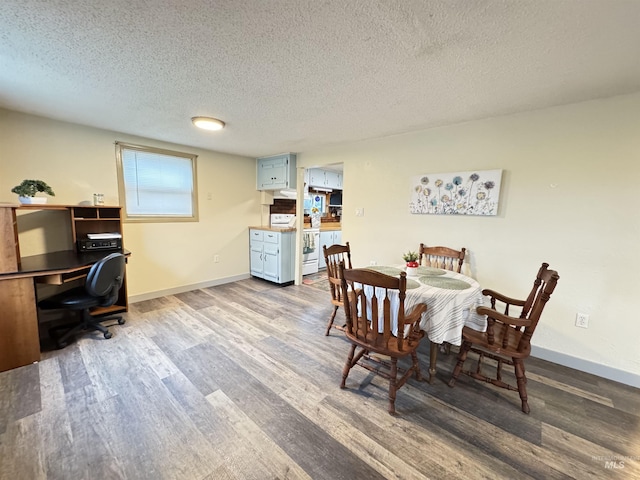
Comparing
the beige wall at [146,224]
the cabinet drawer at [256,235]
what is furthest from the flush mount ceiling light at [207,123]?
the cabinet drawer at [256,235]

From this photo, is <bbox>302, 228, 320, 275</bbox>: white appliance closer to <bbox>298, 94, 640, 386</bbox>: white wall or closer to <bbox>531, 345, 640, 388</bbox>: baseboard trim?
<bbox>298, 94, 640, 386</bbox>: white wall

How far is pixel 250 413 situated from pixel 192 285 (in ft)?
9.44

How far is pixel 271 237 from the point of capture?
431cm

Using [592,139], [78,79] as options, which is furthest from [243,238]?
[592,139]

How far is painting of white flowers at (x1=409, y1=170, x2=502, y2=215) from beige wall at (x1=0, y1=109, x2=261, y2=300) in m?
A: 2.97

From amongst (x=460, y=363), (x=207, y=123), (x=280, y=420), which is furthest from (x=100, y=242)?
(x=460, y=363)

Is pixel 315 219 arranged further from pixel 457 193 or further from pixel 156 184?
pixel 457 193

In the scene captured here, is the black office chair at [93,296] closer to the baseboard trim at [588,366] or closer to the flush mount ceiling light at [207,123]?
the flush mount ceiling light at [207,123]

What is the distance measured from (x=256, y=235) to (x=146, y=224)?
165 centimetres

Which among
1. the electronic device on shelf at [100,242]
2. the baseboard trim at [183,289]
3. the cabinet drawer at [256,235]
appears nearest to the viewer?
the electronic device on shelf at [100,242]

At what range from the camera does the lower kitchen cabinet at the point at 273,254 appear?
4234 millimetres

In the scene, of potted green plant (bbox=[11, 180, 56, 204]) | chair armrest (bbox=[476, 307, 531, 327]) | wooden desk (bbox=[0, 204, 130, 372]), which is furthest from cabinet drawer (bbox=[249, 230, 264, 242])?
chair armrest (bbox=[476, 307, 531, 327])

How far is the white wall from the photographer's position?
1.99 meters

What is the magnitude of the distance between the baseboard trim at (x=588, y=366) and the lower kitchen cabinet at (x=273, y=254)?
127 inches
